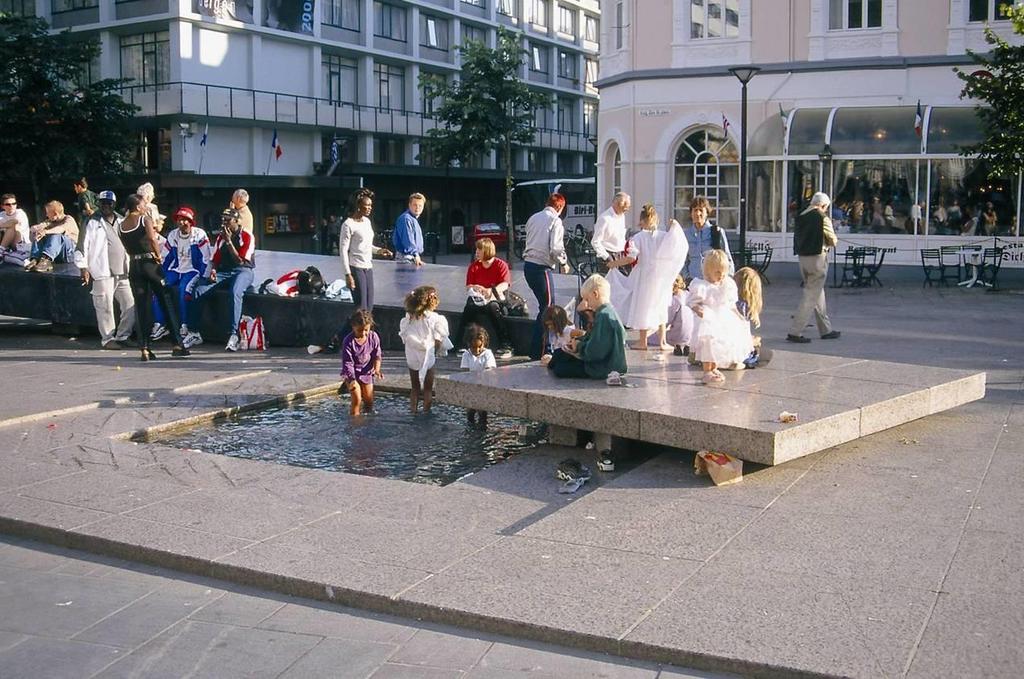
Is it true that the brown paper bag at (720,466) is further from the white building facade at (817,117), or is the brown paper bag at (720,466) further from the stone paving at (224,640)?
the white building facade at (817,117)

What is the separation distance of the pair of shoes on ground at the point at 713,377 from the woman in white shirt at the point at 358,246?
16.1 ft

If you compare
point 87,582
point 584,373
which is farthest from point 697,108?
point 87,582

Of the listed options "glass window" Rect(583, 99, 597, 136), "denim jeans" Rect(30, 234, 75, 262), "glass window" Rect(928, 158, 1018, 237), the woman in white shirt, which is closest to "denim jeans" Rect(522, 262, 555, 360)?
the woman in white shirt

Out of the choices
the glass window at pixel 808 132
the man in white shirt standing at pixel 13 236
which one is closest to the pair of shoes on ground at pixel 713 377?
the man in white shirt standing at pixel 13 236

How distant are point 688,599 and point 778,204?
24.0m

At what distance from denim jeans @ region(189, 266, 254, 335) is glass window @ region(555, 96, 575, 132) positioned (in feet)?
199

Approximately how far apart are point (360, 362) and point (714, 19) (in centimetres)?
2176

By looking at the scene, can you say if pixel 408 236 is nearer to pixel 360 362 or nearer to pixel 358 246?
pixel 358 246

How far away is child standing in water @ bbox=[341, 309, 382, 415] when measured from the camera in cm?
1074

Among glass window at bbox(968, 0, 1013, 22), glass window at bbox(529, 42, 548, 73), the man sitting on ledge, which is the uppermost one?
glass window at bbox(529, 42, 548, 73)

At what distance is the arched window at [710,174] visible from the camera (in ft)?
98.3

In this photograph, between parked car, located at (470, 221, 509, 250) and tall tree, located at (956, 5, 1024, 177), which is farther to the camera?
parked car, located at (470, 221, 509, 250)

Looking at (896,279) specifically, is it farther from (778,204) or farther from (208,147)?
(208,147)

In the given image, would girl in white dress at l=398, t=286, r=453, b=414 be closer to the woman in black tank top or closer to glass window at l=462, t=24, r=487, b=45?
the woman in black tank top
